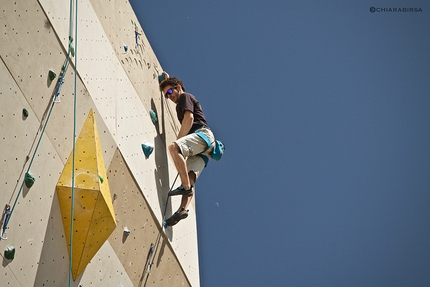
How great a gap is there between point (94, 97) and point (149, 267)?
47.3 inches

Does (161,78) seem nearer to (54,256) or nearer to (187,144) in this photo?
(187,144)

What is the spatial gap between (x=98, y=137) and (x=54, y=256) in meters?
0.82

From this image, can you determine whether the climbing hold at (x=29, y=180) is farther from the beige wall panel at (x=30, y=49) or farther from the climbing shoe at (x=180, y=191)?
the climbing shoe at (x=180, y=191)

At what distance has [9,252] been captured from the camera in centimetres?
407

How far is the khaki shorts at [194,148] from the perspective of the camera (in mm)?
5621

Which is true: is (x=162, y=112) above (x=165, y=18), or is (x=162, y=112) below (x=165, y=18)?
below

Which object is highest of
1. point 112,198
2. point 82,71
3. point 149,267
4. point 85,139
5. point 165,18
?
point 165,18

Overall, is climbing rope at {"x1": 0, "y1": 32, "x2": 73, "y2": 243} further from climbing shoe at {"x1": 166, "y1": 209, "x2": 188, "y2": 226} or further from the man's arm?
climbing shoe at {"x1": 166, "y1": 209, "x2": 188, "y2": 226}

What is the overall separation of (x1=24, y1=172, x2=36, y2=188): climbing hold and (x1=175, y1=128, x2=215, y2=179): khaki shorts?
4.76ft

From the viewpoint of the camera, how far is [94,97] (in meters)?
5.00

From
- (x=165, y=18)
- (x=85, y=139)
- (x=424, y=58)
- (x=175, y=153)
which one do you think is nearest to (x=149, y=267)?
(x=175, y=153)

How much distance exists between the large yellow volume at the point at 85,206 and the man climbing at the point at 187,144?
3.07ft

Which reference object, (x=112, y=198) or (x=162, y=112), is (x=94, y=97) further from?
(x=162, y=112)

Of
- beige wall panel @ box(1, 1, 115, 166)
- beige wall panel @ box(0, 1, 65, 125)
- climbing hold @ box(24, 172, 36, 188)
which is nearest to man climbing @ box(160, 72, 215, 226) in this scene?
beige wall panel @ box(1, 1, 115, 166)
